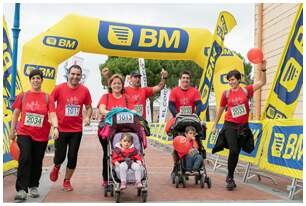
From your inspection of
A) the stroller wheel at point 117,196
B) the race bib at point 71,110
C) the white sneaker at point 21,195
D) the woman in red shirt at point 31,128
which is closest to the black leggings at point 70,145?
the race bib at point 71,110

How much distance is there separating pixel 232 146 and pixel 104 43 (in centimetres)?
761

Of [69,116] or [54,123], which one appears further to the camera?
[69,116]

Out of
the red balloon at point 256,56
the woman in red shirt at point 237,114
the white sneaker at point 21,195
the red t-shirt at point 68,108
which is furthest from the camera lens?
the red balloon at point 256,56

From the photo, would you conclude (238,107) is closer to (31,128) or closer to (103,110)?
(103,110)

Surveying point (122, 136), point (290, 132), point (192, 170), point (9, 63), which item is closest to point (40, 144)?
point (122, 136)

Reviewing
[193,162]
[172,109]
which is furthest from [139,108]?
[193,162]

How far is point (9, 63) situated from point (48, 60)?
2.00 meters

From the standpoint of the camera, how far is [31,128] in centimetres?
593

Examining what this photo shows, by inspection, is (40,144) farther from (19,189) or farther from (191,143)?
(191,143)

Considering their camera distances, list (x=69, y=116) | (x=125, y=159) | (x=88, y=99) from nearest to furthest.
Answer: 1. (x=125, y=159)
2. (x=69, y=116)
3. (x=88, y=99)

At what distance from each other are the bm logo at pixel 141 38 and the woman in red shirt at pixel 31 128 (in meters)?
7.60

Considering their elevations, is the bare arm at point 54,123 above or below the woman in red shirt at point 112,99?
below

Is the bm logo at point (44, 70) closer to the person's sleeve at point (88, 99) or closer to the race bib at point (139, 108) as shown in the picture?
the race bib at point (139, 108)

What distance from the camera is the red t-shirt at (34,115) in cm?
592
